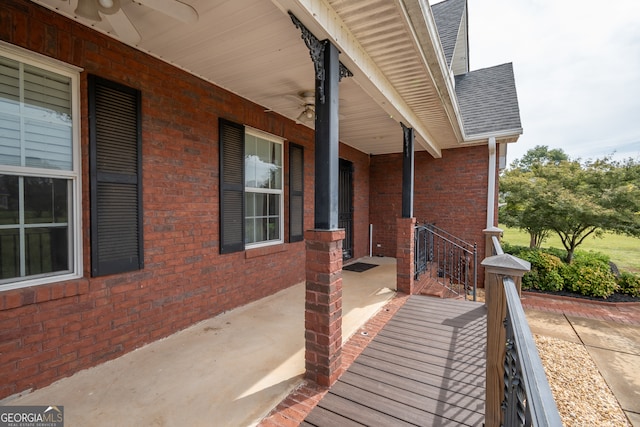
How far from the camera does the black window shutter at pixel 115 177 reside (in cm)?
239

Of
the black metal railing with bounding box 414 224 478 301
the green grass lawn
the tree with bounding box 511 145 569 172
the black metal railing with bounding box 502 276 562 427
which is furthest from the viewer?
the tree with bounding box 511 145 569 172

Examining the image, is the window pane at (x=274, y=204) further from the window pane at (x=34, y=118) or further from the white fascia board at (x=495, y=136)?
the white fascia board at (x=495, y=136)

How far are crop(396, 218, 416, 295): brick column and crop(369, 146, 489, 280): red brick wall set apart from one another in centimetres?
307

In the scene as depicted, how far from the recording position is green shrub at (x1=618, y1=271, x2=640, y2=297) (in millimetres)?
5781

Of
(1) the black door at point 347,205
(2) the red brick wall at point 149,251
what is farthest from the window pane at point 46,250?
(1) the black door at point 347,205

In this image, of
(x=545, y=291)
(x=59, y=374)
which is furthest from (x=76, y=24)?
(x=545, y=291)

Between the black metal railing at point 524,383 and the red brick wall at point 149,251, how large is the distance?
119 inches

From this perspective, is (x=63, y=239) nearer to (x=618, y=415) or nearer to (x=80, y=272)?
(x=80, y=272)

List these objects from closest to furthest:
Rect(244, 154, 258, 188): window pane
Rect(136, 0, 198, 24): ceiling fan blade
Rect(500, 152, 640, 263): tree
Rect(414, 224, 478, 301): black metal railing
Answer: Rect(136, 0, 198, 24): ceiling fan blade
Rect(244, 154, 258, 188): window pane
Rect(414, 224, 478, 301): black metal railing
Rect(500, 152, 640, 263): tree

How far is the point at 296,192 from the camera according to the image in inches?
192

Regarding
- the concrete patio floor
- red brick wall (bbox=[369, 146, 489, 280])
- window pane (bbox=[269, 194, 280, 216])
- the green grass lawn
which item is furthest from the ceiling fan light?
the green grass lawn

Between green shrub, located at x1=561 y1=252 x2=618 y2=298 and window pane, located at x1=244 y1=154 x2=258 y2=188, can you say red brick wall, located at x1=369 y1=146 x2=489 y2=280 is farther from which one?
window pane, located at x1=244 y1=154 x2=258 y2=188

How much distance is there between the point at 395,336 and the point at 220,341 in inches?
75.3

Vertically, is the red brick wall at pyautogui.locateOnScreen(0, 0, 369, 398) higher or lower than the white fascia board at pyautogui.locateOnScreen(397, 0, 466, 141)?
lower
